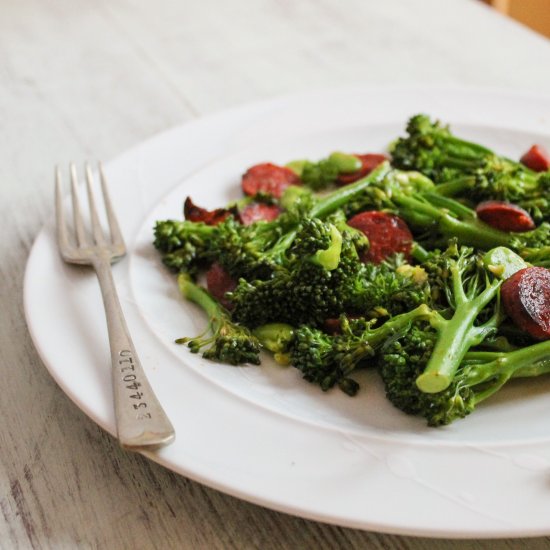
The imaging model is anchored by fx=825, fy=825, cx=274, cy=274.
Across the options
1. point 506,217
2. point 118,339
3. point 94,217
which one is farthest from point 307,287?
point 94,217

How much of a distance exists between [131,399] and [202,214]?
934 mm

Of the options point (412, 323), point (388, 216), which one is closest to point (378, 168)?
point (388, 216)

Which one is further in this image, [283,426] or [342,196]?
[342,196]

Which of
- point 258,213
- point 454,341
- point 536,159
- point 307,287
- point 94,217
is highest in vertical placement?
point 536,159

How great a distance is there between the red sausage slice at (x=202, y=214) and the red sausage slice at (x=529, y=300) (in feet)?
3.04

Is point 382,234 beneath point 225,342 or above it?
above

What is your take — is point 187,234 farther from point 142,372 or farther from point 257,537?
point 257,537

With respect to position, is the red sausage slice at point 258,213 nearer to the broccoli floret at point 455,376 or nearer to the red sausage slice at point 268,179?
the red sausage slice at point 268,179

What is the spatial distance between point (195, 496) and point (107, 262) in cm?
79

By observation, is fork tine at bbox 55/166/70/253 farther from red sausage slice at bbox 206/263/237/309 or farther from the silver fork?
red sausage slice at bbox 206/263/237/309

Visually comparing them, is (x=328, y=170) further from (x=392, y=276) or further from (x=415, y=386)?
(x=415, y=386)

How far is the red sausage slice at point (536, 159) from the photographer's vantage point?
2703mm

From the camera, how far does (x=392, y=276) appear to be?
6.82 ft

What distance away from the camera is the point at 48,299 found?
84.2 inches
